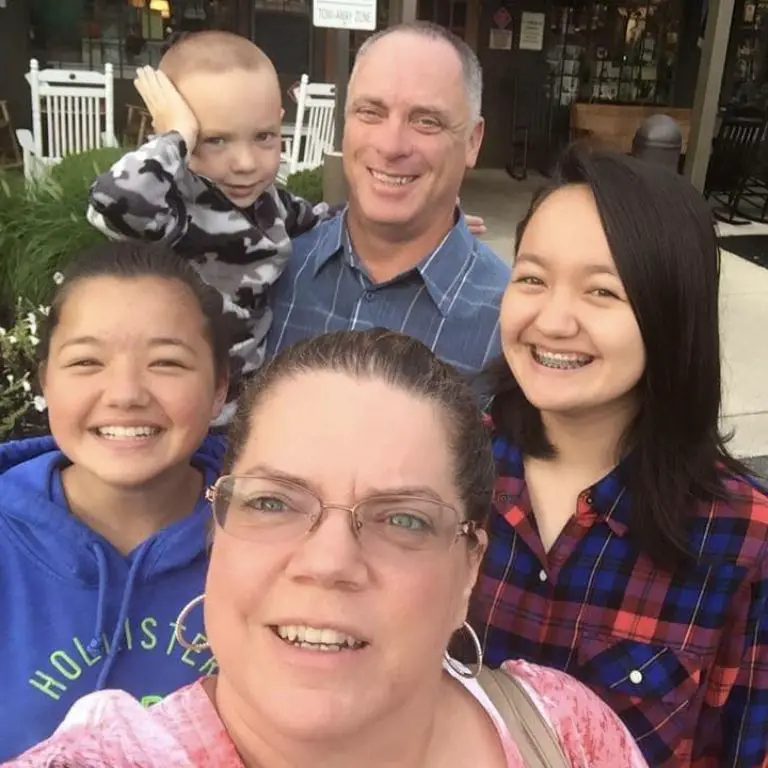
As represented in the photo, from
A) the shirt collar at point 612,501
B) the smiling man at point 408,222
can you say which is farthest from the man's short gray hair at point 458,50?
the shirt collar at point 612,501

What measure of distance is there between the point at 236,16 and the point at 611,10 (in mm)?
5426

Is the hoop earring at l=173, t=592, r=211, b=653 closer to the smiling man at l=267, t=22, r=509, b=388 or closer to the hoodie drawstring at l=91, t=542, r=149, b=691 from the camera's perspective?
the hoodie drawstring at l=91, t=542, r=149, b=691

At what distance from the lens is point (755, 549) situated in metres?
1.66

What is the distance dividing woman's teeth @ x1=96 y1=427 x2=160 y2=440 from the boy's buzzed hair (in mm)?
1130

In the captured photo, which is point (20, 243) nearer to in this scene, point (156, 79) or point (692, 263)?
point (156, 79)

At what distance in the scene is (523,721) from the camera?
129 cm

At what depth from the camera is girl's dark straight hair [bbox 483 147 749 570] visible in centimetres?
162

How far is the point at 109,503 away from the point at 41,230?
8.69ft

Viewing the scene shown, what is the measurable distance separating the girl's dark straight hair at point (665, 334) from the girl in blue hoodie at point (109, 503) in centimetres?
72

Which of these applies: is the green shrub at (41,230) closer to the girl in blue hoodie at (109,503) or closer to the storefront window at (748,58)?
the girl in blue hoodie at (109,503)

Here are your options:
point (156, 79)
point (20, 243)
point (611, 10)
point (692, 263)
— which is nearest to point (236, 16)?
point (611, 10)

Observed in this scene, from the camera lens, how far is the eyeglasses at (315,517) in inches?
43.4

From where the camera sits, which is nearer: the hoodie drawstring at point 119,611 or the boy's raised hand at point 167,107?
the hoodie drawstring at point 119,611

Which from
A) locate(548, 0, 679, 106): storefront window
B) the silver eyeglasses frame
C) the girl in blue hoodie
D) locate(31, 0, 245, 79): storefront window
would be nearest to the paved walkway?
the girl in blue hoodie
